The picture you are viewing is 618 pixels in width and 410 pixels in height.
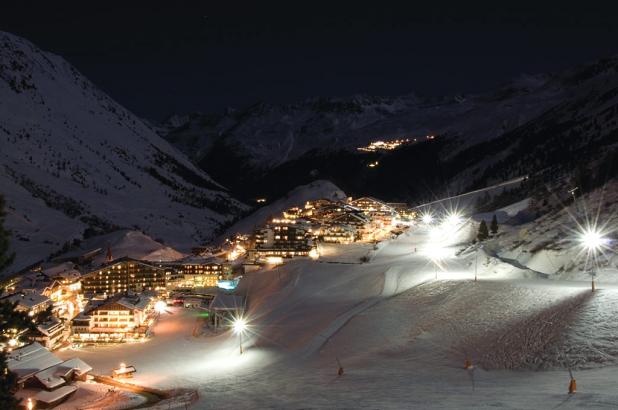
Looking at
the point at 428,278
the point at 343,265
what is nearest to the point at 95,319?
the point at 343,265

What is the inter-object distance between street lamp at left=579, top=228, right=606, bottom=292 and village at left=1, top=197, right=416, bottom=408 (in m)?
32.6

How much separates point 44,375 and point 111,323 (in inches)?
788

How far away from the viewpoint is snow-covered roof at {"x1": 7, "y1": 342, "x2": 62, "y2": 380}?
36.4 meters

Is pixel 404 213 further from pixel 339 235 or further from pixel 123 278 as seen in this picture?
pixel 123 278

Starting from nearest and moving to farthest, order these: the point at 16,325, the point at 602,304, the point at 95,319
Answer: the point at 16,325
the point at 602,304
the point at 95,319

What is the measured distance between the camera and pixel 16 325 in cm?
1588

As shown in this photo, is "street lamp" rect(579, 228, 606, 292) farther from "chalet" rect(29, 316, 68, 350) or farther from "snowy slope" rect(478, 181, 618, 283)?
"chalet" rect(29, 316, 68, 350)

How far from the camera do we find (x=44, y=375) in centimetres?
3566

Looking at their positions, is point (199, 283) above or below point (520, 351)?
above

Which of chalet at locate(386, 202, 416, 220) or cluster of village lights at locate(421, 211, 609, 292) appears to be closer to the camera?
cluster of village lights at locate(421, 211, 609, 292)

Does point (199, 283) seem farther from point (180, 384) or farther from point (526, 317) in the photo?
point (526, 317)

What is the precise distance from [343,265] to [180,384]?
115 feet

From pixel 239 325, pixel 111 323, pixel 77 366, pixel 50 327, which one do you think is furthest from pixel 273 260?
pixel 77 366

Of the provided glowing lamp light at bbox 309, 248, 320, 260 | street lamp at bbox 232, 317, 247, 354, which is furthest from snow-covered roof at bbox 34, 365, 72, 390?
glowing lamp light at bbox 309, 248, 320, 260
